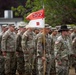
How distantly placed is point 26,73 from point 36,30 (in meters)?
1.86

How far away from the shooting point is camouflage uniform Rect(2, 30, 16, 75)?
18500 mm

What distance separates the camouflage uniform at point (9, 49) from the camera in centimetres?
1850

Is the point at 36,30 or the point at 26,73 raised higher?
the point at 36,30

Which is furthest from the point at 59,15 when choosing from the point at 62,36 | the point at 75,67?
the point at 62,36

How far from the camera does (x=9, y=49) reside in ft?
60.9

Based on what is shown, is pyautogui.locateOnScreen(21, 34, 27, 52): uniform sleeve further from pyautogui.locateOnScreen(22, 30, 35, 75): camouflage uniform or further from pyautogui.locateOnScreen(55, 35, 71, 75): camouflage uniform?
pyautogui.locateOnScreen(55, 35, 71, 75): camouflage uniform

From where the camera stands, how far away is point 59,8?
87.2 feet

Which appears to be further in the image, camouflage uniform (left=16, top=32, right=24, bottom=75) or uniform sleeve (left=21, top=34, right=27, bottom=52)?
camouflage uniform (left=16, top=32, right=24, bottom=75)

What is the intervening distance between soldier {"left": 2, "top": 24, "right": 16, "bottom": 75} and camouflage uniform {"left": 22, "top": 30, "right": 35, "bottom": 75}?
44 centimetres

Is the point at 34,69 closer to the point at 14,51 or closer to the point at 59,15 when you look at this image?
the point at 14,51

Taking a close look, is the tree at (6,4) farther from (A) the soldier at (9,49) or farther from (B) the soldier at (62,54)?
(B) the soldier at (62,54)

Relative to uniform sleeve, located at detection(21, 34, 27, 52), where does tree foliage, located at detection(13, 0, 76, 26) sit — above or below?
above

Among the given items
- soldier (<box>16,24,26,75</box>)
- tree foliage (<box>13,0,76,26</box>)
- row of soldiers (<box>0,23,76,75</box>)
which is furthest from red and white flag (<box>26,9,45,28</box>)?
tree foliage (<box>13,0,76,26</box>)

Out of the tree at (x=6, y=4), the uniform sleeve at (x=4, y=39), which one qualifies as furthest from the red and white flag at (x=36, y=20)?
the tree at (x=6, y=4)
